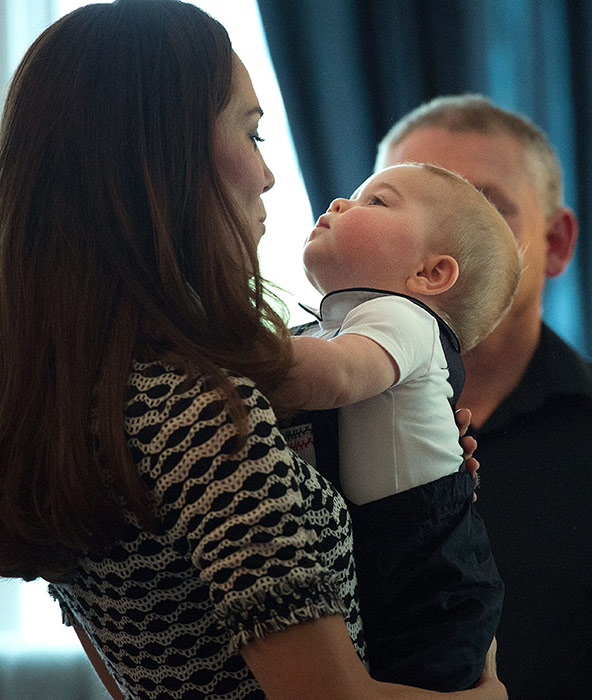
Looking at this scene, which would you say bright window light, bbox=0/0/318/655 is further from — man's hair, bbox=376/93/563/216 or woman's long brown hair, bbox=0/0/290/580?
woman's long brown hair, bbox=0/0/290/580

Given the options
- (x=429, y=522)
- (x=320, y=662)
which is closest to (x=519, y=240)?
(x=429, y=522)

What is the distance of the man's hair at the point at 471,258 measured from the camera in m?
1.27

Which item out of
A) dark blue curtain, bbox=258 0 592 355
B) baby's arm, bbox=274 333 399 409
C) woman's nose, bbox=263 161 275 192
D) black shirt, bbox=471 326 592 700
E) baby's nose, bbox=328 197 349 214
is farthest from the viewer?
dark blue curtain, bbox=258 0 592 355

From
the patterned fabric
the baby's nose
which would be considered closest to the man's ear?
the baby's nose

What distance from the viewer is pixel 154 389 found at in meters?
0.82

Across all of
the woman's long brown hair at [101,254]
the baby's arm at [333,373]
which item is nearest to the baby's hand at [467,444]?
the baby's arm at [333,373]

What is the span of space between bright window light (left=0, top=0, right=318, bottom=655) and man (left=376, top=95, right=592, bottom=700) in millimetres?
481

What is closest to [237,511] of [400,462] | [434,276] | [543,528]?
[400,462]

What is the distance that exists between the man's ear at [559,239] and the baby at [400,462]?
3.50ft

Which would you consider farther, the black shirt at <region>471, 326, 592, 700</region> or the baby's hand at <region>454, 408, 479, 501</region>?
the black shirt at <region>471, 326, 592, 700</region>

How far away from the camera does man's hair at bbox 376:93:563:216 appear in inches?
82.8

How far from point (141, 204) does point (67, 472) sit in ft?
1.00

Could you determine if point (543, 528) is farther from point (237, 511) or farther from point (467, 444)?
point (237, 511)

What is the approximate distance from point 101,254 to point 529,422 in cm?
132
